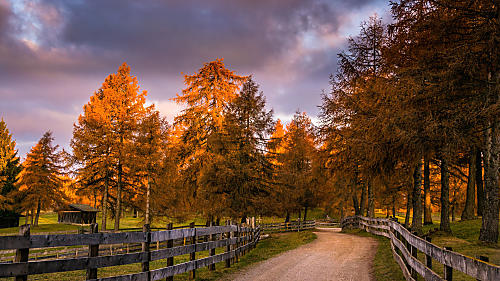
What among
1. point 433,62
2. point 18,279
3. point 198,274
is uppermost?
point 433,62

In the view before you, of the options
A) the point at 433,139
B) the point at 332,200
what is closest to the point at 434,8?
the point at 433,139

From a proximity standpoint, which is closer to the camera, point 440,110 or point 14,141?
point 440,110

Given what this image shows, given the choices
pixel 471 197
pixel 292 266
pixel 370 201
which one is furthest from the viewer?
pixel 370 201

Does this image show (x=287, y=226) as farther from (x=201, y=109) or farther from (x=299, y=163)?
(x=201, y=109)

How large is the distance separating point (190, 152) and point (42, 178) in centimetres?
2722

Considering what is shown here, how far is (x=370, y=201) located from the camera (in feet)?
88.5

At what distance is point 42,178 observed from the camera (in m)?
45.1

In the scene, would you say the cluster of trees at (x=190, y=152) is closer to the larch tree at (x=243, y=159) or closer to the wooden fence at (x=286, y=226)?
the larch tree at (x=243, y=159)

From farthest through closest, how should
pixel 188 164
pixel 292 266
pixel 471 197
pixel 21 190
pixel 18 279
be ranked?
pixel 21 190, pixel 188 164, pixel 471 197, pixel 292 266, pixel 18 279

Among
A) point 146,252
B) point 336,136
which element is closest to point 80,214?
point 336,136

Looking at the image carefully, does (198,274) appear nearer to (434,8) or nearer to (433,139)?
(433,139)

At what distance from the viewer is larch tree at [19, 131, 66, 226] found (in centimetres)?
4475

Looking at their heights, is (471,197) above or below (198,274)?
above

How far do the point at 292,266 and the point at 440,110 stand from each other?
30.1 ft
